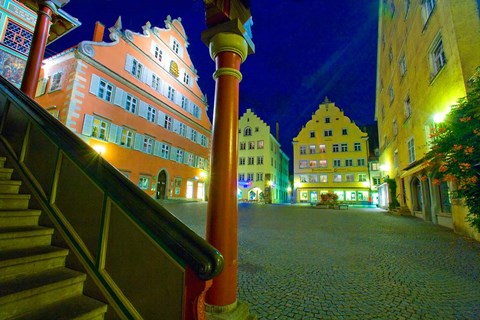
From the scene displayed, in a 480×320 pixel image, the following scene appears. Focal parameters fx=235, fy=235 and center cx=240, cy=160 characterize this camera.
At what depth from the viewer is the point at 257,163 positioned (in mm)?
36969

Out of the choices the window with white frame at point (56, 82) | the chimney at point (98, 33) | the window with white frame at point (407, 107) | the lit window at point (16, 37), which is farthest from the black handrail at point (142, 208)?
the chimney at point (98, 33)

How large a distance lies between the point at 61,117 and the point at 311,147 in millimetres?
30111

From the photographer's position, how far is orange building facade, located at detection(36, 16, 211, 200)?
1593 centimetres

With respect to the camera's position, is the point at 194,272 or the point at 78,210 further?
the point at 78,210

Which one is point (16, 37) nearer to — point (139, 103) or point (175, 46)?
point (139, 103)

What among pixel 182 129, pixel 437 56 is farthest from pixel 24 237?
pixel 182 129

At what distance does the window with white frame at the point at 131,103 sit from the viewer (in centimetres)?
1894

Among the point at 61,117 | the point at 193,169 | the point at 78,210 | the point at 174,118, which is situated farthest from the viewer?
the point at 193,169

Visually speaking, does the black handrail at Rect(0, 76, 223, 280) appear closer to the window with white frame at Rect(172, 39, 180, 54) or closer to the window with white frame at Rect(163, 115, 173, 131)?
the window with white frame at Rect(163, 115, 173, 131)

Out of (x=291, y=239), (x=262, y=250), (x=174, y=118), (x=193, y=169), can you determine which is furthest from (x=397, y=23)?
(x=193, y=169)

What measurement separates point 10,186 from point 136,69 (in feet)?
64.7

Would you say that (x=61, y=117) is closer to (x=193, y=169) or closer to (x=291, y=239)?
(x=193, y=169)

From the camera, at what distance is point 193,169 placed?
26406mm

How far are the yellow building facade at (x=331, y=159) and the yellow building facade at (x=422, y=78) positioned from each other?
1373cm
